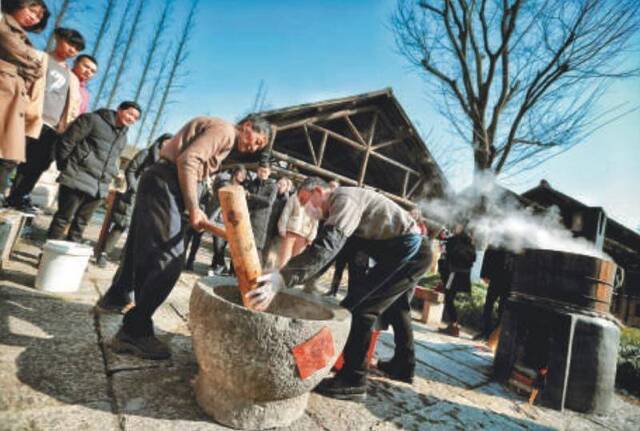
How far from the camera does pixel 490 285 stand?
18.7 ft

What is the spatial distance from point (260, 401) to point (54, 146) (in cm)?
372

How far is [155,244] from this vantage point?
2143mm

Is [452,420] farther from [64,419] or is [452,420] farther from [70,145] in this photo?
[70,145]

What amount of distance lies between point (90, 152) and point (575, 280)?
537 cm

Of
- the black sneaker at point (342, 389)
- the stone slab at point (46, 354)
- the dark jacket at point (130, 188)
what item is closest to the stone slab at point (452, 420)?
the black sneaker at point (342, 389)

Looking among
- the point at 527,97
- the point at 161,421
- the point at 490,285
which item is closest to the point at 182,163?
the point at 161,421

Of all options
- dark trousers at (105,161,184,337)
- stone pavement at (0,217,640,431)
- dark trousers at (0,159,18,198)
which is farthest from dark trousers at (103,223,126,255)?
dark trousers at (105,161,184,337)

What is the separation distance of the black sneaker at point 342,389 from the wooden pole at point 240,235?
3.09ft

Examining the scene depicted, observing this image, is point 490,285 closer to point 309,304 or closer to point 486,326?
point 486,326

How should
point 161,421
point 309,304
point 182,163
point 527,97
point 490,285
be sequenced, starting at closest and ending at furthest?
point 161,421, point 182,163, point 309,304, point 490,285, point 527,97

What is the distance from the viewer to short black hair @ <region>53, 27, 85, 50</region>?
3.42 meters

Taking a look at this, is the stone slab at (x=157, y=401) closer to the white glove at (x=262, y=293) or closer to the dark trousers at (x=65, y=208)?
the white glove at (x=262, y=293)

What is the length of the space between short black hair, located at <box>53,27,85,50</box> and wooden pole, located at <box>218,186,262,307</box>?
2910mm

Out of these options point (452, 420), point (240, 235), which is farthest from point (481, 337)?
point (240, 235)
